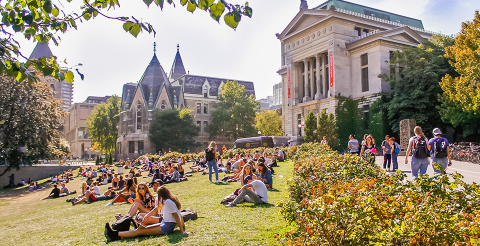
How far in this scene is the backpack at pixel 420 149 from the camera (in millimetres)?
11039

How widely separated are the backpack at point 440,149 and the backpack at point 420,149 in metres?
0.25

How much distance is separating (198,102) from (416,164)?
6284 cm

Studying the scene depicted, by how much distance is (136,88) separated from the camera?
211 feet

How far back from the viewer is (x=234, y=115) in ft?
206

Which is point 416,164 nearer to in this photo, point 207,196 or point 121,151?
point 207,196

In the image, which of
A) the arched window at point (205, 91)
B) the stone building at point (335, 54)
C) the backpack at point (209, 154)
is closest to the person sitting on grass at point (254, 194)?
the backpack at point (209, 154)

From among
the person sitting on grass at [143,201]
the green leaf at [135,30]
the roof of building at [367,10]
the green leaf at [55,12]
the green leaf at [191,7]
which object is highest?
the roof of building at [367,10]

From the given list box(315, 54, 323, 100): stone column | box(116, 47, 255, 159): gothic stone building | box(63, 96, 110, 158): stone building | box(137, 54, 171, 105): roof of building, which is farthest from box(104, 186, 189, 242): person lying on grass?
box(63, 96, 110, 158): stone building

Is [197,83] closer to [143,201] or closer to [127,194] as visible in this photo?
[127,194]

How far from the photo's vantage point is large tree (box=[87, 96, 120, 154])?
224 feet

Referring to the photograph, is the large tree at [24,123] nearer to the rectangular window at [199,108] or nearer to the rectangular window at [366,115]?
the rectangular window at [199,108]

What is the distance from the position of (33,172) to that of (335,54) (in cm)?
4013

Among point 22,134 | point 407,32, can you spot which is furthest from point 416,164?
point 407,32

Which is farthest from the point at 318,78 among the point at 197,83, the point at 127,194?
the point at 127,194
